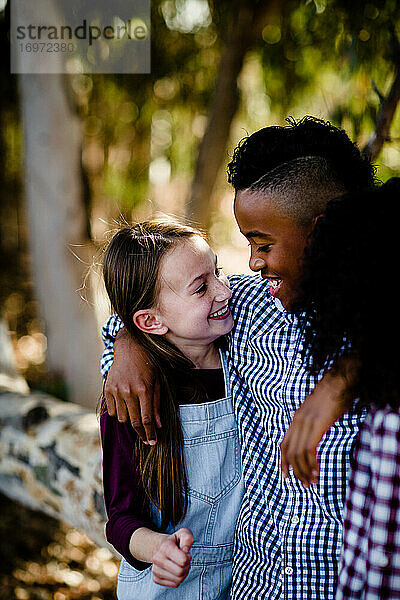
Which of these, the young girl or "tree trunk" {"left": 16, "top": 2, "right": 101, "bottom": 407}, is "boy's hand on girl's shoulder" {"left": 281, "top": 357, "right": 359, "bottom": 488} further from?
"tree trunk" {"left": 16, "top": 2, "right": 101, "bottom": 407}

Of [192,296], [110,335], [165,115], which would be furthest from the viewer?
[165,115]

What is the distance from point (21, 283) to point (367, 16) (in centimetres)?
615

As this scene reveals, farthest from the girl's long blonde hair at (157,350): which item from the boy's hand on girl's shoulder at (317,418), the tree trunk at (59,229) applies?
the tree trunk at (59,229)

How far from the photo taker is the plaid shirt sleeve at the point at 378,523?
1006 mm

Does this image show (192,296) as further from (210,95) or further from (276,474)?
(210,95)

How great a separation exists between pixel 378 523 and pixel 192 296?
2.05ft

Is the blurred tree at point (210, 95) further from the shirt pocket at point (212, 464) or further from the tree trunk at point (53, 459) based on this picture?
the shirt pocket at point (212, 464)

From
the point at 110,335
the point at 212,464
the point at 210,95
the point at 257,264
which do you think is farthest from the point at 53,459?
the point at 210,95

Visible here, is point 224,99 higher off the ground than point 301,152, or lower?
higher

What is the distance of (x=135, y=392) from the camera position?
4.47ft

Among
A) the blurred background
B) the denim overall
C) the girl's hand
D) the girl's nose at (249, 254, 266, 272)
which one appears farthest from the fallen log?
the girl's nose at (249, 254, 266, 272)

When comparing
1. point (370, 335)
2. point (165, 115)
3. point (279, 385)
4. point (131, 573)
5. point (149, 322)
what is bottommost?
point (131, 573)

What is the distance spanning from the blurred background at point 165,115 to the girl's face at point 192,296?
927mm

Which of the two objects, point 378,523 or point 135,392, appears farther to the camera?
point 135,392
